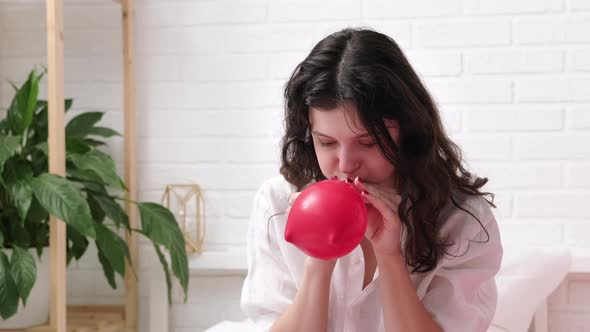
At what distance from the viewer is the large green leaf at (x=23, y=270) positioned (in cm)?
171

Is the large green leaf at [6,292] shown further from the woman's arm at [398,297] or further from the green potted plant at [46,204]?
the woman's arm at [398,297]

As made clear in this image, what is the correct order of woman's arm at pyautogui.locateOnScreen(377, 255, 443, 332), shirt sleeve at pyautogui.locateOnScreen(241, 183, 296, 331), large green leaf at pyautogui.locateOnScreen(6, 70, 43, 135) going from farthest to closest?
large green leaf at pyautogui.locateOnScreen(6, 70, 43, 135) → shirt sleeve at pyautogui.locateOnScreen(241, 183, 296, 331) → woman's arm at pyautogui.locateOnScreen(377, 255, 443, 332)

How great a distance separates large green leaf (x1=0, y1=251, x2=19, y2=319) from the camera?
1697mm

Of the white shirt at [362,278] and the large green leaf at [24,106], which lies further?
the large green leaf at [24,106]

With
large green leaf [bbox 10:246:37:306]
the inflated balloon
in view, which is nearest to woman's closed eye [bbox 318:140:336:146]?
the inflated balloon

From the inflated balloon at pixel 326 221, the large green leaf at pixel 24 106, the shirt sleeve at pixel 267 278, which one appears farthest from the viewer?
the large green leaf at pixel 24 106

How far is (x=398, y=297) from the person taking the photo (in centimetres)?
131

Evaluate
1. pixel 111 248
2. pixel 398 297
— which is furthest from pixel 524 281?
pixel 111 248

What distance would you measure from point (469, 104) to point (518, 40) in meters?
0.22

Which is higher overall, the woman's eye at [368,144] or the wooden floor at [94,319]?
the woman's eye at [368,144]

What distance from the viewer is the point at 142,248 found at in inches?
89.3

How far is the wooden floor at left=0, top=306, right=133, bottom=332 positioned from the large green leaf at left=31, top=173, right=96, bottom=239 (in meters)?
0.31

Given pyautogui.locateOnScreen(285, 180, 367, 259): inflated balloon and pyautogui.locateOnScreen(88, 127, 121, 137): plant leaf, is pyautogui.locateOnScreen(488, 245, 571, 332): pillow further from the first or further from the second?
pyautogui.locateOnScreen(88, 127, 121, 137): plant leaf

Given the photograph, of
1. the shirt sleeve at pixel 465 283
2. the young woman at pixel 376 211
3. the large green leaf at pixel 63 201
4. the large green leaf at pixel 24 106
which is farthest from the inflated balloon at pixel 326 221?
the large green leaf at pixel 24 106
